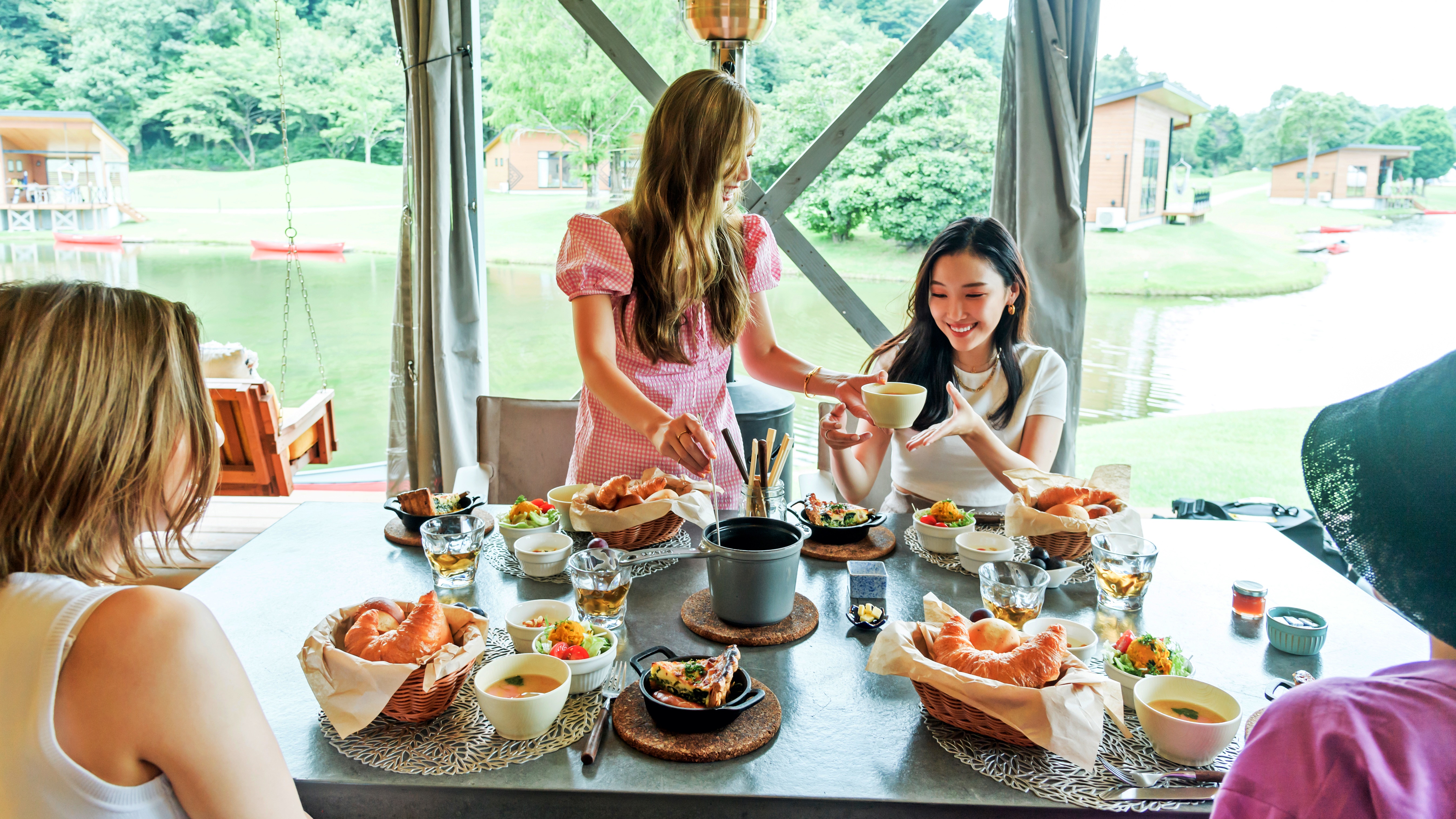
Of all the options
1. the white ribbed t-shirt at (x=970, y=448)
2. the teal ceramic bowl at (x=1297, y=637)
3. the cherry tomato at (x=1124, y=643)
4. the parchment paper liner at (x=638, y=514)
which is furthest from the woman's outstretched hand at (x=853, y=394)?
the teal ceramic bowl at (x=1297, y=637)

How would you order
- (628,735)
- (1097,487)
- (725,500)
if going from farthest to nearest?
(725,500)
(1097,487)
(628,735)

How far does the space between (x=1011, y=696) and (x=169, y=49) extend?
6.64 meters

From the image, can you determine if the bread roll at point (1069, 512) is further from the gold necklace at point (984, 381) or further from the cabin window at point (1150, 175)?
the cabin window at point (1150, 175)

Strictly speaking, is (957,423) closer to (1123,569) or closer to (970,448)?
(970,448)

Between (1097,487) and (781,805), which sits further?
(1097,487)

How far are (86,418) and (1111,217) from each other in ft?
15.0

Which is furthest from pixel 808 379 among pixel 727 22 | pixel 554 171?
pixel 554 171

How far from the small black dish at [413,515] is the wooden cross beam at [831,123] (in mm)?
2170

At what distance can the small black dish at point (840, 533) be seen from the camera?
191 cm

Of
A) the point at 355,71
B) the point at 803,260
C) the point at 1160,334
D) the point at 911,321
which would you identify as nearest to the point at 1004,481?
the point at 911,321

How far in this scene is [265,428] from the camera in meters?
4.15

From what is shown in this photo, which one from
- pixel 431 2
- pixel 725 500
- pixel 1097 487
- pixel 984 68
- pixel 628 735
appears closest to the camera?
pixel 628 735

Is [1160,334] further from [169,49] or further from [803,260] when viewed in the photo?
[169,49]

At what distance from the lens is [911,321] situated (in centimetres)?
257
